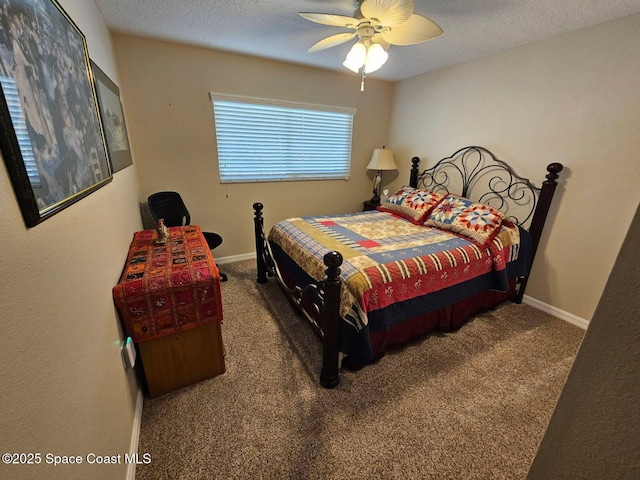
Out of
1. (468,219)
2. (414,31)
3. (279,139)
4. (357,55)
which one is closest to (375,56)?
(357,55)

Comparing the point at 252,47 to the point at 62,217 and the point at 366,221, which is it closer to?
the point at 366,221

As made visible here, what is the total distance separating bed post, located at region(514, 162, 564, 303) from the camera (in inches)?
89.0

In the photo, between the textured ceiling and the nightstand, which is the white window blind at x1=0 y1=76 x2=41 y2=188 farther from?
the nightstand

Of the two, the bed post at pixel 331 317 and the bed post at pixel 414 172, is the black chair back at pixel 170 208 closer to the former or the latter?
the bed post at pixel 331 317

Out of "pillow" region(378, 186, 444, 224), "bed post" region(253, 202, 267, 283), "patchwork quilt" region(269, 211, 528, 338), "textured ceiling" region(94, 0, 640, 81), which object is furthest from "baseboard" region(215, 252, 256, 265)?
"textured ceiling" region(94, 0, 640, 81)

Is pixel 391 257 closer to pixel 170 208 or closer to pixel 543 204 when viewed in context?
pixel 543 204

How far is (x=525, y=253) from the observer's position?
8.06 ft

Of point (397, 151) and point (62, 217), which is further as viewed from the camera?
point (397, 151)

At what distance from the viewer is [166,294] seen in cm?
145

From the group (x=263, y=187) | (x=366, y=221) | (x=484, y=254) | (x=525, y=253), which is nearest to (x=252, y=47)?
(x=263, y=187)

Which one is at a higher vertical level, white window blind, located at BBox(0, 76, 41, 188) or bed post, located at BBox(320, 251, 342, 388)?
white window blind, located at BBox(0, 76, 41, 188)

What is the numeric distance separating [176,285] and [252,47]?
246 cm

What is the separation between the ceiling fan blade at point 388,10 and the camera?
1374 mm

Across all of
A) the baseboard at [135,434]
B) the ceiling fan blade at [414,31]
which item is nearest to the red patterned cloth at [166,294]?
the baseboard at [135,434]
